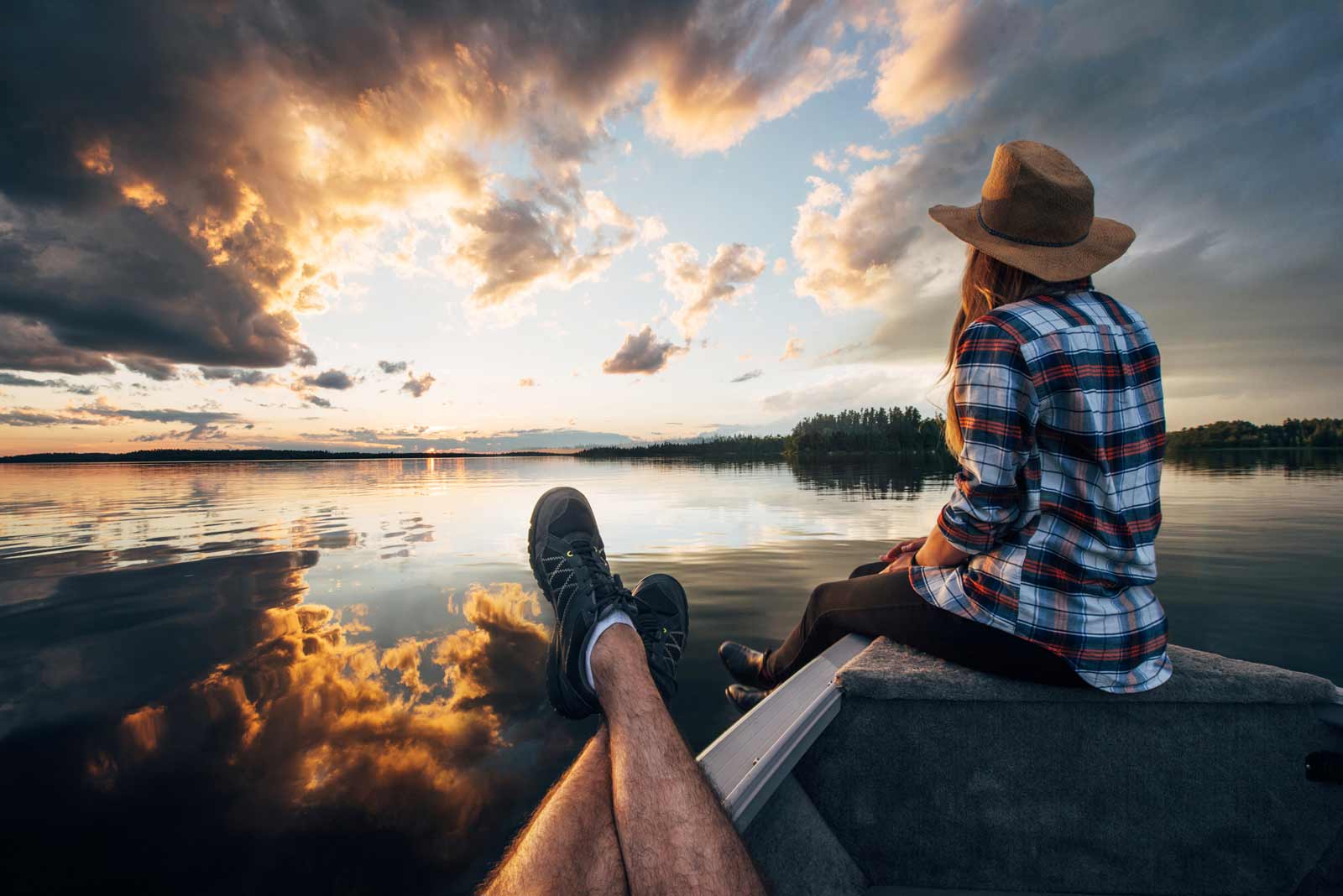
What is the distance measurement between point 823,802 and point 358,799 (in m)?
2.03

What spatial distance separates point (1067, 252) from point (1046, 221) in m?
0.12

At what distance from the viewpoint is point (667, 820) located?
112 centimetres

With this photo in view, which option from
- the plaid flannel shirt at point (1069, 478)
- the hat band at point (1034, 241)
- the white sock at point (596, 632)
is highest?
the hat band at point (1034, 241)

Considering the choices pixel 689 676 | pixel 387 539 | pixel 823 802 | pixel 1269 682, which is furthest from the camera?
pixel 387 539

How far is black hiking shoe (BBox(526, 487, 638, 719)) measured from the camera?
6.42 ft

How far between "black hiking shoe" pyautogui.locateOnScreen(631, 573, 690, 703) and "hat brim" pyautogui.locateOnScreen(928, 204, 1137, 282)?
6.87 ft

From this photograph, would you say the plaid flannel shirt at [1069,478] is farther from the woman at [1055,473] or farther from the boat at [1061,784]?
the boat at [1061,784]

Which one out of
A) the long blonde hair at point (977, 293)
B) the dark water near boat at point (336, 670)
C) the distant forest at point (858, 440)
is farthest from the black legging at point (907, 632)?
the distant forest at point (858, 440)

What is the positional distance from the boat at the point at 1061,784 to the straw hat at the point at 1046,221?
1256mm

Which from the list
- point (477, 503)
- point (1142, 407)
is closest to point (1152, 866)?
point (1142, 407)

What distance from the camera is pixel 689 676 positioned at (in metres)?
3.43

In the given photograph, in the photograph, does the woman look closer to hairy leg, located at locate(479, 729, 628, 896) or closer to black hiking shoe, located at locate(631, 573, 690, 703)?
hairy leg, located at locate(479, 729, 628, 896)

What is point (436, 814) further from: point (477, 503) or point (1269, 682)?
point (477, 503)

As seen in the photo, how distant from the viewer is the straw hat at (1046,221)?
1.62 meters
